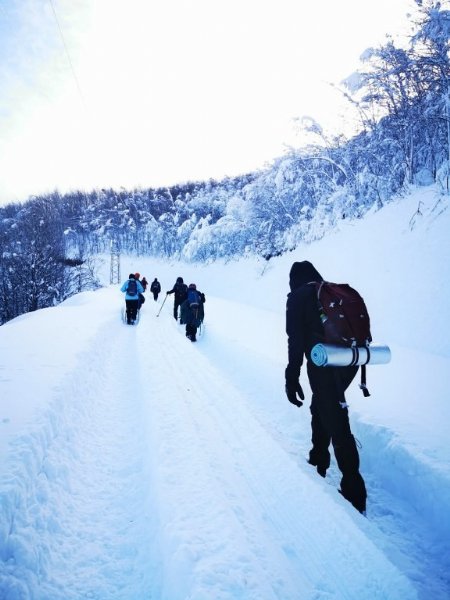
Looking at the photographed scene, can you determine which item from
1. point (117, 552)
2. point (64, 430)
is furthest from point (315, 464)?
point (64, 430)

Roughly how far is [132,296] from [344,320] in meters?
9.92

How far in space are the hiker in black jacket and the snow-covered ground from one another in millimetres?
235

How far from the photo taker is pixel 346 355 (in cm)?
242

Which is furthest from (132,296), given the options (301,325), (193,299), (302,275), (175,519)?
(175,519)

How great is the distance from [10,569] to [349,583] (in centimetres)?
216

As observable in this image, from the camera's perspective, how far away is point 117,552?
7.18 ft

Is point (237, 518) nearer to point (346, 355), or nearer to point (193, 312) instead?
point (346, 355)

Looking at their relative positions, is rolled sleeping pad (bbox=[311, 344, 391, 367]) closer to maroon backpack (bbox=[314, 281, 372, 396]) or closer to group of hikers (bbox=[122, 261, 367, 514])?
maroon backpack (bbox=[314, 281, 372, 396])

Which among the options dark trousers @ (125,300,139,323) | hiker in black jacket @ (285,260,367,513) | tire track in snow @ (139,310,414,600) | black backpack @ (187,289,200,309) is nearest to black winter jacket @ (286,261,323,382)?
hiker in black jacket @ (285,260,367,513)

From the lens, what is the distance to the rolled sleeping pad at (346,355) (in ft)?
7.84

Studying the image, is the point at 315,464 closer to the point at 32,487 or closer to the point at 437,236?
the point at 32,487

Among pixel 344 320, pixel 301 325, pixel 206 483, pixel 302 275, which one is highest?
pixel 302 275

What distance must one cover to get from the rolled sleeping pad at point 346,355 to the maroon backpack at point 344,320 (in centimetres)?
6

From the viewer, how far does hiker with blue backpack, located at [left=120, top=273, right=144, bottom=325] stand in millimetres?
11266
